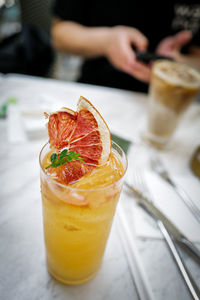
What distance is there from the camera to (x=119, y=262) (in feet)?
2.01

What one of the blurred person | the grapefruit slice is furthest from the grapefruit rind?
the blurred person

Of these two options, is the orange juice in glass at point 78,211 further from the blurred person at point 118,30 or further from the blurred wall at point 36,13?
the blurred wall at point 36,13

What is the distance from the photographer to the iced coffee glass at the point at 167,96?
3.18 feet

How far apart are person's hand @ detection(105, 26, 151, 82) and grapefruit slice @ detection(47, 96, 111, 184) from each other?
893 mm

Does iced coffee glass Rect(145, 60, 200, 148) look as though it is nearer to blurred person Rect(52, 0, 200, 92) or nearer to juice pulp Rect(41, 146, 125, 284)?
blurred person Rect(52, 0, 200, 92)

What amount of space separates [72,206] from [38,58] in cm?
252

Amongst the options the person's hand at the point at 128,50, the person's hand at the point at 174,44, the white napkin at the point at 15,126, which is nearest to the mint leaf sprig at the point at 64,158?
the white napkin at the point at 15,126

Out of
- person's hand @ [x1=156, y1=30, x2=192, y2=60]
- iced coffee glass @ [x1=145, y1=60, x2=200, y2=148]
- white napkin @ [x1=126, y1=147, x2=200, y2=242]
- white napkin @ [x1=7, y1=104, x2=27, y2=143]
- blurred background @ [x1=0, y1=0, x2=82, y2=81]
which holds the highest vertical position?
person's hand @ [x1=156, y1=30, x2=192, y2=60]

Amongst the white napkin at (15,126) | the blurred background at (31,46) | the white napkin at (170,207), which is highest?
the white napkin at (170,207)

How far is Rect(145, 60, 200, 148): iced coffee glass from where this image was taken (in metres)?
0.97

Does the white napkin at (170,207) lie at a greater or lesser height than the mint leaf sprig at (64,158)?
lesser

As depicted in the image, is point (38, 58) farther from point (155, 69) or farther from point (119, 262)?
point (119, 262)

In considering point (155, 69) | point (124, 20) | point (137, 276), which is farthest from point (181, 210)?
point (124, 20)

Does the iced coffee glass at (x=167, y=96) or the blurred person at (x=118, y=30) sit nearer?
the iced coffee glass at (x=167, y=96)
